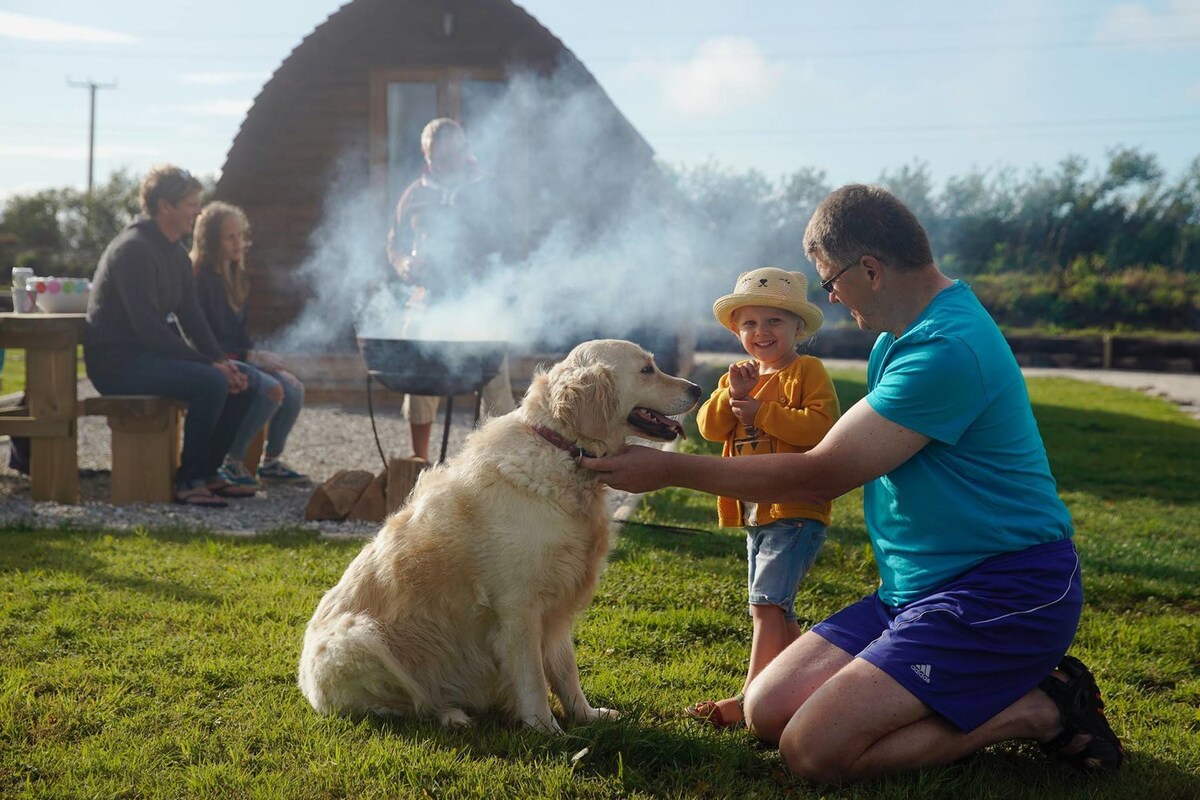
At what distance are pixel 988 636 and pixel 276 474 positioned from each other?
6.67 metres

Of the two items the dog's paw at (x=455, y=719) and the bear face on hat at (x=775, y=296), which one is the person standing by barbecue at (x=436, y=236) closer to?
the bear face on hat at (x=775, y=296)

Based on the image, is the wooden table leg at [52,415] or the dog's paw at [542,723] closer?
the dog's paw at [542,723]

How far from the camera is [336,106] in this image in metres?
14.0

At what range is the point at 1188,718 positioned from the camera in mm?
3812

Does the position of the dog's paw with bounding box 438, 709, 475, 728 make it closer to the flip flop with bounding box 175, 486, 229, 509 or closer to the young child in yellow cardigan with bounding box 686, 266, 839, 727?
the young child in yellow cardigan with bounding box 686, 266, 839, 727

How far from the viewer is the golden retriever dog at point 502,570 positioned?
354cm

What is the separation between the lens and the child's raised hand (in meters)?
3.93

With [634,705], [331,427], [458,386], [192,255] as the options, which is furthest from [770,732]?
[331,427]

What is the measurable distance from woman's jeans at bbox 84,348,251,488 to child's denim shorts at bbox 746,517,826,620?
4.95 meters

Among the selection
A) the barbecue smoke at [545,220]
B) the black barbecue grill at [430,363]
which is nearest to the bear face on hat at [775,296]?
the black barbecue grill at [430,363]

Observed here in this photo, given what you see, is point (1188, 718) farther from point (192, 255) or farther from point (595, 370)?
point (192, 255)

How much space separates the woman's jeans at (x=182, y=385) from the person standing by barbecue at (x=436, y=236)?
5.06 ft

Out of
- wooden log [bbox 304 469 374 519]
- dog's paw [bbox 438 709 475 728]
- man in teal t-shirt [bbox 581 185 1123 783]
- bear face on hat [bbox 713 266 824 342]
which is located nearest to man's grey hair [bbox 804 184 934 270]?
man in teal t-shirt [bbox 581 185 1123 783]

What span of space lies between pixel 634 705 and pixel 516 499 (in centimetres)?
93
